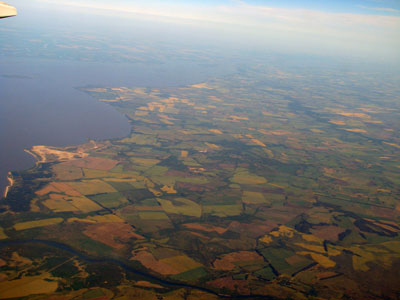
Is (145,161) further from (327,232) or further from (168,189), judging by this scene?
A: (327,232)

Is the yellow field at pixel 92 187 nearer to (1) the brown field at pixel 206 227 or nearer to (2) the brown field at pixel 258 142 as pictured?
(1) the brown field at pixel 206 227

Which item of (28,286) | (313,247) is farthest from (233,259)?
(28,286)

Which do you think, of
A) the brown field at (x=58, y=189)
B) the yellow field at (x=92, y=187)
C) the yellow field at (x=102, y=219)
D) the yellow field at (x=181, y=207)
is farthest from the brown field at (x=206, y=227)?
the brown field at (x=58, y=189)

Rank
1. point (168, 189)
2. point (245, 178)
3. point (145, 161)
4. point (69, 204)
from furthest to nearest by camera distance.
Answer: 1. point (145, 161)
2. point (245, 178)
3. point (168, 189)
4. point (69, 204)

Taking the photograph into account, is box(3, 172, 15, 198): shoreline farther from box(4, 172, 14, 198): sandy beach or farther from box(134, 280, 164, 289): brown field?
box(134, 280, 164, 289): brown field

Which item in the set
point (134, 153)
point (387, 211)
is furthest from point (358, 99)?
point (134, 153)

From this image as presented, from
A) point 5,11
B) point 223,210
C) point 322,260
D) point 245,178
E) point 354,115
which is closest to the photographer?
point 5,11
